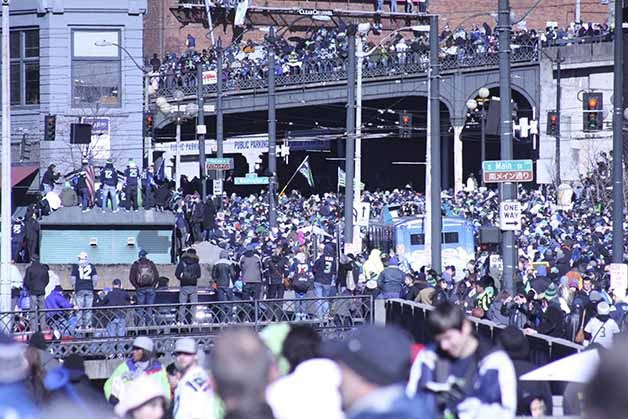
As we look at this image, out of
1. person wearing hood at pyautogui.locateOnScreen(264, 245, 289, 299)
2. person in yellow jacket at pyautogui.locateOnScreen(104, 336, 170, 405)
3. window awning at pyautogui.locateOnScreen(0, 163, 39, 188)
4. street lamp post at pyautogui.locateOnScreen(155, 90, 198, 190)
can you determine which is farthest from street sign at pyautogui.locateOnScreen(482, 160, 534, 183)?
window awning at pyautogui.locateOnScreen(0, 163, 39, 188)

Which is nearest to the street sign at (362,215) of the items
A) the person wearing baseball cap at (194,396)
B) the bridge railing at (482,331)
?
the bridge railing at (482,331)

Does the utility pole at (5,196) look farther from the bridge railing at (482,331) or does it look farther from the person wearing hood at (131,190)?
the person wearing hood at (131,190)

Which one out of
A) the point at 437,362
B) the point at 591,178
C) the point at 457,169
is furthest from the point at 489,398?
the point at 457,169

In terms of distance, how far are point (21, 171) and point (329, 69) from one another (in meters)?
16.5

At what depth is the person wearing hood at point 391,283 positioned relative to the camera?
87.7ft

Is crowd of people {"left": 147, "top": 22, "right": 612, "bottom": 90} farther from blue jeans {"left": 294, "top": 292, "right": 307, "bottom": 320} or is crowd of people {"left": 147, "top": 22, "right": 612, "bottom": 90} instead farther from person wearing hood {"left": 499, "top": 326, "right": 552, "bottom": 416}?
person wearing hood {"left": 499, "top": 326, "right": 552, "bottom": 416}

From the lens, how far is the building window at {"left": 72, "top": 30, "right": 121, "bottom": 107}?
58156mm

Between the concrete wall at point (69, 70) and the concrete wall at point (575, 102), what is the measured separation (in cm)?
1701

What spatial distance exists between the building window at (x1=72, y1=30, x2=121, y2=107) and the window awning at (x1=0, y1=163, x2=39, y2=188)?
3.07m

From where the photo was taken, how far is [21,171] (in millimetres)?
58656

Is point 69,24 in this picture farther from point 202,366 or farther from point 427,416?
point 427,416

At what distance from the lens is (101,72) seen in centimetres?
5869

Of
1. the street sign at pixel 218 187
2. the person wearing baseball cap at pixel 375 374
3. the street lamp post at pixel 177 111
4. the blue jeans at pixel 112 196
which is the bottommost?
the person wearing baseball cap at pixel 375 374

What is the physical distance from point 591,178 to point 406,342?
50667 mm
